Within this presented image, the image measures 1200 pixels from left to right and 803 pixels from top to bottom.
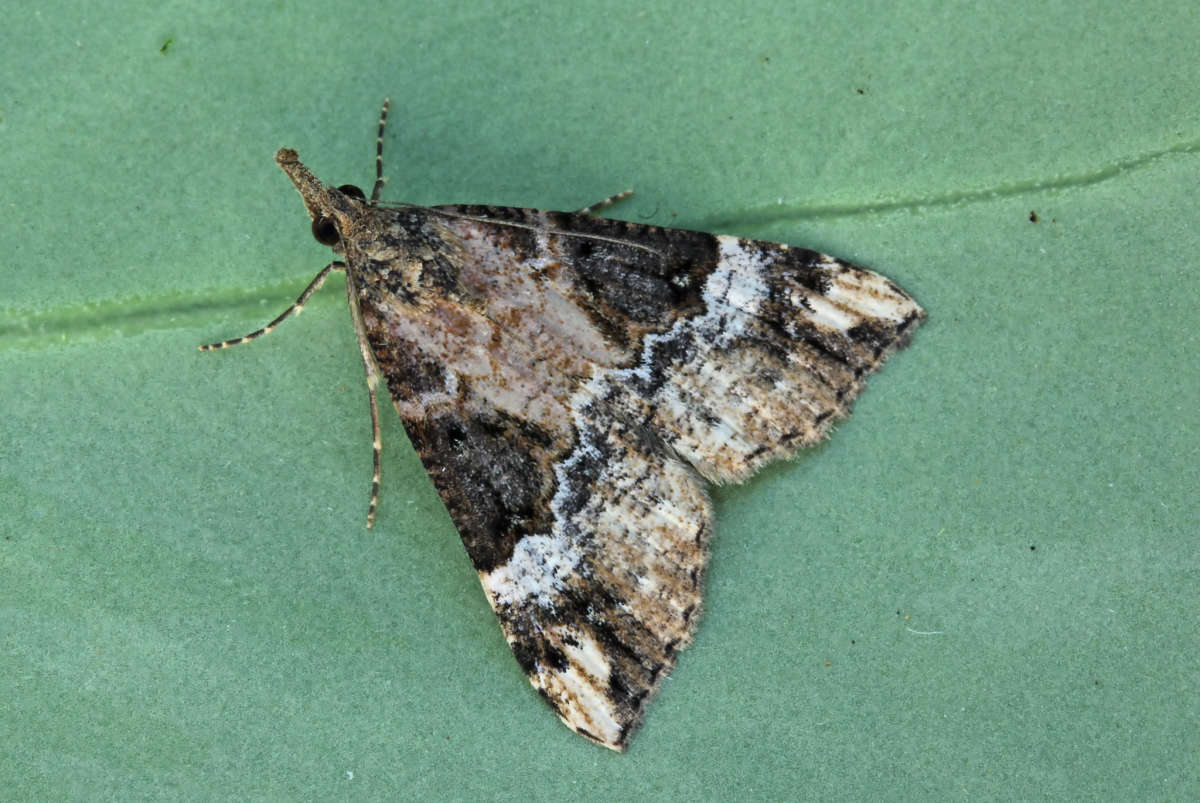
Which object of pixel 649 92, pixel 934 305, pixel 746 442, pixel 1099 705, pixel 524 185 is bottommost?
pixel 1099 705

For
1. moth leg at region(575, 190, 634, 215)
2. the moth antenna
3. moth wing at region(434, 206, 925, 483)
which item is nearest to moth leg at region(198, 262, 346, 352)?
the moth antenna

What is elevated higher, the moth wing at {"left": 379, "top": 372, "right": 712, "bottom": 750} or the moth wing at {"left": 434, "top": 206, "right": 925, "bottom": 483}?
the moth wing at {"left": 434, "top": 206, "right": 925, "bottom": 483}

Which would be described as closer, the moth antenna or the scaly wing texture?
the scaly wing texture

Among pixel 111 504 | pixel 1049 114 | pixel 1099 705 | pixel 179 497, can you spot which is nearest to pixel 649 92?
pixel 1049 114

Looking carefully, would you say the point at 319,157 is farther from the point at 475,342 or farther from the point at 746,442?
the point at 746,442

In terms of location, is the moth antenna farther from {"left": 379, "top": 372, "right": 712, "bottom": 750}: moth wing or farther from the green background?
{"left": 379, "top": 372, "right": 712, "bottom": 750}: moth wing

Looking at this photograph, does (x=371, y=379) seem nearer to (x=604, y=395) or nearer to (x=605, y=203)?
(x=604, y=395)
